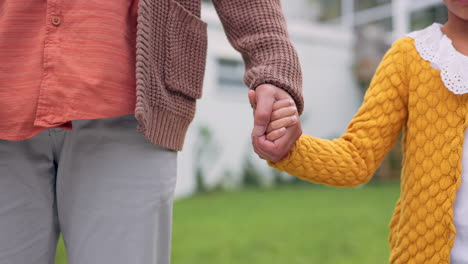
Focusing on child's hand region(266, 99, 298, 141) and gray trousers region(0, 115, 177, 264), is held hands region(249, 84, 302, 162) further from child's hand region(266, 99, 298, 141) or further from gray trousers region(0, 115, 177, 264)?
gray trousers region(0, 115, 177, 264)

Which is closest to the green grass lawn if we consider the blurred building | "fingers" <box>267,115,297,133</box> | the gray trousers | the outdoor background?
the outdoor background

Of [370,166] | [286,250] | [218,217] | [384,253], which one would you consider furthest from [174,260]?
[370,166]

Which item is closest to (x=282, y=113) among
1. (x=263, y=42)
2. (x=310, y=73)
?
(x=263, y=42)

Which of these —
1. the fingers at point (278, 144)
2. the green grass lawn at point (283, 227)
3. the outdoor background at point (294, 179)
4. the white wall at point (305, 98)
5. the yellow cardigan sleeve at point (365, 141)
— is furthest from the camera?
the white wall at point (305, 98)

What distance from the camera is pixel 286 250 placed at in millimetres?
5559

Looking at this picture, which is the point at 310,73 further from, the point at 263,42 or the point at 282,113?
the point at 282,113

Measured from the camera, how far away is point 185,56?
54.8 inches

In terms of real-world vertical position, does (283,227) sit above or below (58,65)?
below

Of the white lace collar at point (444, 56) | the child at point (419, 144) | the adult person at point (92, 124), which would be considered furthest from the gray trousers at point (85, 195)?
the white lace collar at point (444, 56)

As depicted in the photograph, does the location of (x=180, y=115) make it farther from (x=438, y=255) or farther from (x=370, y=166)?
(x=438, y=255)

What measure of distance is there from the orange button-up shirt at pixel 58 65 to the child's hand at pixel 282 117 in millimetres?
337

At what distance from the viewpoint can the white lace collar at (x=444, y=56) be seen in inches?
56.4

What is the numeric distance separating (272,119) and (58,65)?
0.50 m

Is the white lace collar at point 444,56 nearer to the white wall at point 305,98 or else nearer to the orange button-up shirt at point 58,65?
the orange button-up shirt at point 58,65
